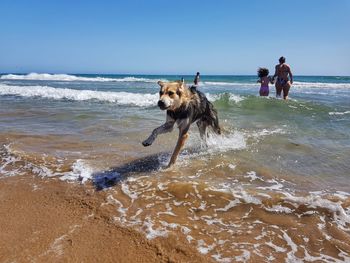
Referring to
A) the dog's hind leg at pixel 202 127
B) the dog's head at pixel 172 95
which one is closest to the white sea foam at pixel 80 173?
the dog's head at pixel 172 95

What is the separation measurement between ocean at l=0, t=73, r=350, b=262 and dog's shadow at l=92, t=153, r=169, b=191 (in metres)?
0.01

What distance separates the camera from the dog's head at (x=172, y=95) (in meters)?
5.05

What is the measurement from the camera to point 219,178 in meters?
4.93

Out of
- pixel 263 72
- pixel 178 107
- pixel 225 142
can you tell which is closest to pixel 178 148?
pixel 178 107

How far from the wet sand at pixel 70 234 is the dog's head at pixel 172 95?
1.61 meters

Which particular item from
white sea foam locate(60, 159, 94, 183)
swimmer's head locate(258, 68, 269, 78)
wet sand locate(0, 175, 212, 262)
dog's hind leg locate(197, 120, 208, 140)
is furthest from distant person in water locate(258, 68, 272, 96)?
wet sand locate(0, 175, 212, 262)

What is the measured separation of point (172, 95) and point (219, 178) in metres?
1.43

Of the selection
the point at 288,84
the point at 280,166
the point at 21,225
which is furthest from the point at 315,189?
the point at 288,84

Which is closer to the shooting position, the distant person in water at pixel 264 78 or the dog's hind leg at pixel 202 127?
the dog's hind leg at pixel 202 127

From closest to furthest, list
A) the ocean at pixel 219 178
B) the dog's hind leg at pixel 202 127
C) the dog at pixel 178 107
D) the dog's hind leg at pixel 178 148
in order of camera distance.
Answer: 1. the ocean at pixel 219 178
2. the dog at pixel 178 107
3. the dog's hind leg at pixel 178 148
4. the dog's hind leg at pixel 202 127

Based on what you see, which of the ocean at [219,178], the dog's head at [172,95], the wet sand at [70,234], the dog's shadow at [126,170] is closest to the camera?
the wet sand at [70,234]

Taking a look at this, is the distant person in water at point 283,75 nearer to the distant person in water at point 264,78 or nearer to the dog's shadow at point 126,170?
the distant person in water at point 264,78

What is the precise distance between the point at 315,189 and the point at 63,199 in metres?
3.18

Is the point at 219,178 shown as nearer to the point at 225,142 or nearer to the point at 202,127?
the point at 202,127
